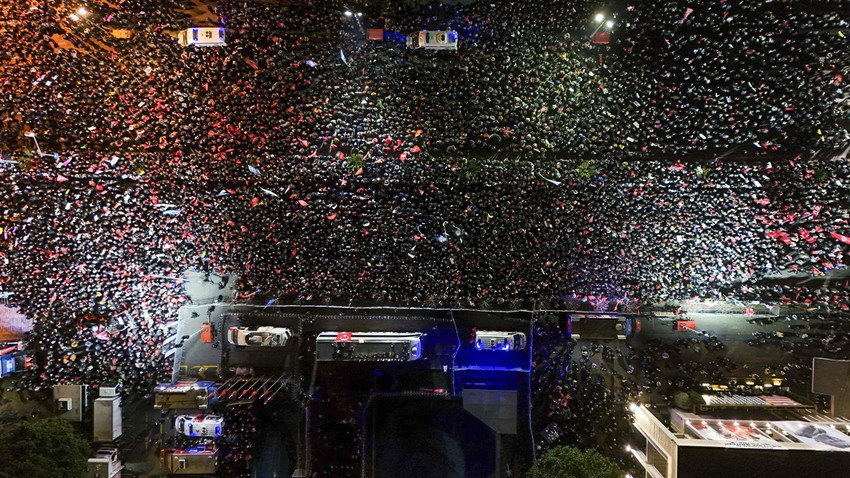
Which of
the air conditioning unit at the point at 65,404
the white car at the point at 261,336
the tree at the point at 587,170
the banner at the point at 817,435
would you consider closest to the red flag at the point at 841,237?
the banner at the point at 817,435

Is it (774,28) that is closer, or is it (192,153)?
(774,28)

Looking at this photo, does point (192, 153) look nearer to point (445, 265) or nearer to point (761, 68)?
point (445, 265)

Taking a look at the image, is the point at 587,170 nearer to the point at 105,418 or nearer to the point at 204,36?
the point at 204,36

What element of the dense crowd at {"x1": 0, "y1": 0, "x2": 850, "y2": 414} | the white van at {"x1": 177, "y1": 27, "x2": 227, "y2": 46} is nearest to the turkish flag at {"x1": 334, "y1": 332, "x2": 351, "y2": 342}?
the dense crowd at {"x1": 0, "y1": 0, "x2": 850, "y2": 414}

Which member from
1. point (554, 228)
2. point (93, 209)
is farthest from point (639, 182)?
point (93, 209)

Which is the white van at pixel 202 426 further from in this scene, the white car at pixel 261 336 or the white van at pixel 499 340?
the white van at pixel 499 340

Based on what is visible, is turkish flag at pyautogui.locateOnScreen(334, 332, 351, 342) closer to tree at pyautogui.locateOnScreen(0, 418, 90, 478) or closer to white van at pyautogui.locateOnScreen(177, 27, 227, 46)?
tree at pyautogui.locateOnScreen(0, 418, 90, 478)
